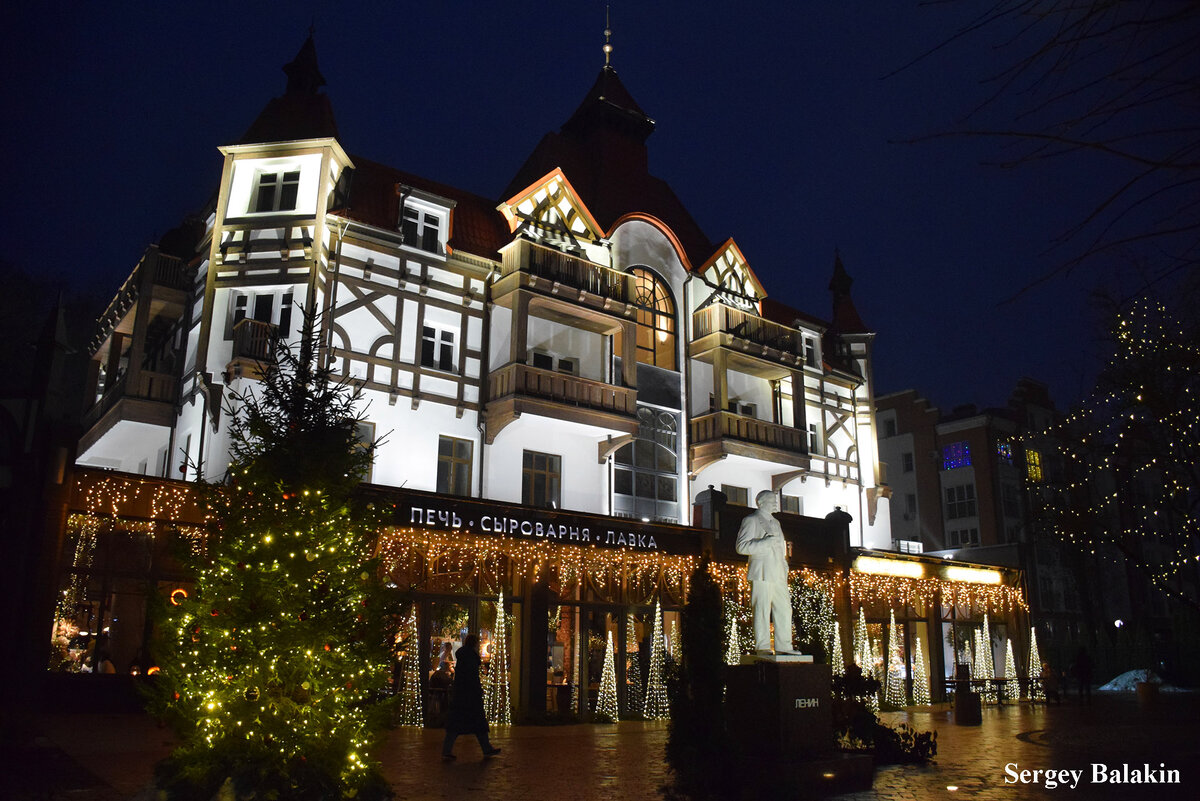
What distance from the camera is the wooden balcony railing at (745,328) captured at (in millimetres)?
27562

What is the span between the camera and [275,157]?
2244 centimetres

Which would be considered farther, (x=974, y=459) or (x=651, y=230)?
(x=974, y=459)

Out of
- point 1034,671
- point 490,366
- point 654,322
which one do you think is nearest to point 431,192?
point 490,366

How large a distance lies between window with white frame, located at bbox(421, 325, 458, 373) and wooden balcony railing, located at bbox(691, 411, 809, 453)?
25.9 feet

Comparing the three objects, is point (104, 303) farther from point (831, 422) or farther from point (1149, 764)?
point (1149, 764)

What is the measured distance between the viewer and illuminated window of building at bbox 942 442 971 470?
45306 mm

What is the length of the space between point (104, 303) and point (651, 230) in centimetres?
2647

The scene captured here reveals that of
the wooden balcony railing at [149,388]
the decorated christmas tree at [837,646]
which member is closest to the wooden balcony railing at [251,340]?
the wooden balcony railing at [149,388]

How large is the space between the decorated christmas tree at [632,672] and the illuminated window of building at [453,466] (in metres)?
5.49

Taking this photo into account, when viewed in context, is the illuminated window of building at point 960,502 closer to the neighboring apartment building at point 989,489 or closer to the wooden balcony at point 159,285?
the neighboring apartment building at point 989,489

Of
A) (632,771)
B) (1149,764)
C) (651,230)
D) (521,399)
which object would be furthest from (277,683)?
(651,230)

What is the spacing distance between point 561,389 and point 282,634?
48.6ft

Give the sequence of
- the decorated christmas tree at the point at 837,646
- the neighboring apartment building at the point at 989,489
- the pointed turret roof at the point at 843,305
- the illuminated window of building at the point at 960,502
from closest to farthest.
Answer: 1. the decorated christmas tree at the point at 837,646
2. the pointed turret roof at the point at 843,305
3. the neighboring apartment building at the point at 989,489
4. the illuminated window of building at the point at 960,502

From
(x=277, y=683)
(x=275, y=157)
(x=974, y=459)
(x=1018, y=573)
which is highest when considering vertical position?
(x=275, y=157)
